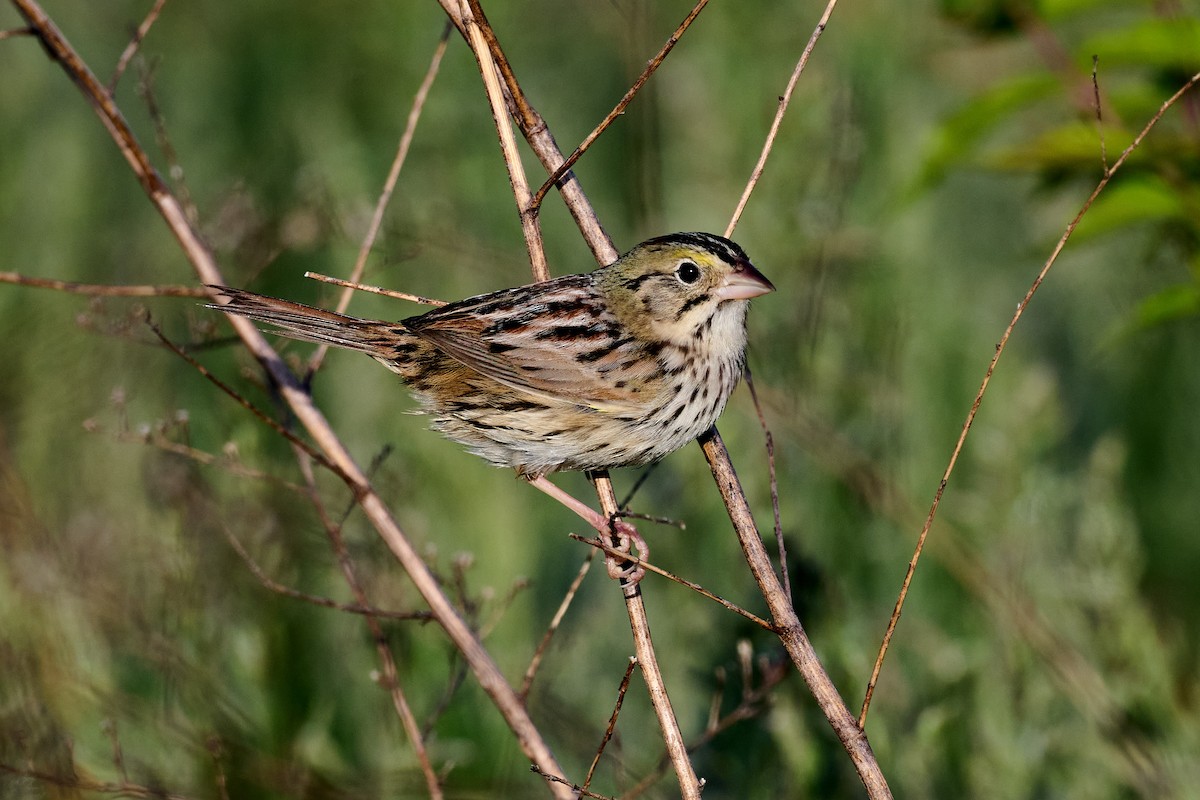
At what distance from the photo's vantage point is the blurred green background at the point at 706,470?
149 inches

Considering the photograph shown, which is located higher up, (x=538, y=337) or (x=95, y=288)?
(x=95, y=288)

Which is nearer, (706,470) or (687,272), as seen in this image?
(687,272)

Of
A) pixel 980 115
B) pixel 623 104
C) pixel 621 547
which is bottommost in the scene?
pixel 621 547

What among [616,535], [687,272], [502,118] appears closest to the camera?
[502,118]

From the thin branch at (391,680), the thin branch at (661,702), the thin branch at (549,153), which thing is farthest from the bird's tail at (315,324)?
the thin branch at (661,702)

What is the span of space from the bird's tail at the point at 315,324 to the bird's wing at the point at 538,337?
109mm

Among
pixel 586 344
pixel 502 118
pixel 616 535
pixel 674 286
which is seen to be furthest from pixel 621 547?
Result: pixel 502 118

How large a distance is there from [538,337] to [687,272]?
1.38 ft

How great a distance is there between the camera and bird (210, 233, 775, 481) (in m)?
3.39

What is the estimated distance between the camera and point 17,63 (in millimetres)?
7469

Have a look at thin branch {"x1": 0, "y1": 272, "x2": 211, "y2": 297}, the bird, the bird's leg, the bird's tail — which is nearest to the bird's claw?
the bird's leg

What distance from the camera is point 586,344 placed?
141 inches

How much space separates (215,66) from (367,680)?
16.7ft

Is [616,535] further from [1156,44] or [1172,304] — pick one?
[1156,44]
